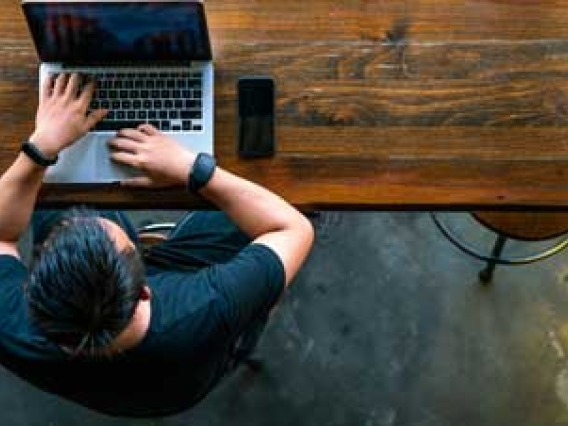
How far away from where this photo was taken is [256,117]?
1.94m

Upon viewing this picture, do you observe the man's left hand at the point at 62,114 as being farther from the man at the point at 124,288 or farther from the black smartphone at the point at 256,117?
the black smartphone at the point at 256,117

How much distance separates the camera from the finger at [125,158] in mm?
1897

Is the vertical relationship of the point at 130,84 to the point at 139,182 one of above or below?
above

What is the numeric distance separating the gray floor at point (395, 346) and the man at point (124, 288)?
713 mm

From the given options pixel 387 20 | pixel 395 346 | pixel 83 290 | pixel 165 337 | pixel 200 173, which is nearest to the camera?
pixel 83 290

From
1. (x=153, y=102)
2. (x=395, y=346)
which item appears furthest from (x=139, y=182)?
(x=395, y=346)

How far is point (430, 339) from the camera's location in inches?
110

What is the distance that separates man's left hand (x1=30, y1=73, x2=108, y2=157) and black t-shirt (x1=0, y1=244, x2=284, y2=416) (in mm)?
237

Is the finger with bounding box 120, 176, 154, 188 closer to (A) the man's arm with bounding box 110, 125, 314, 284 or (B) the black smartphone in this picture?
(A) the man's arm with bounding box 110, 125, 314, 284

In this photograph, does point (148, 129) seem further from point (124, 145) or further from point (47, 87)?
point (47, 87)

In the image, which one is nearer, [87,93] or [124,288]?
[124,288]

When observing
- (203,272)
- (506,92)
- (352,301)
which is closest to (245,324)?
(203,272)

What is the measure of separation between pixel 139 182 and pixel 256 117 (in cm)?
26

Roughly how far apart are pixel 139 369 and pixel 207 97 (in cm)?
55
